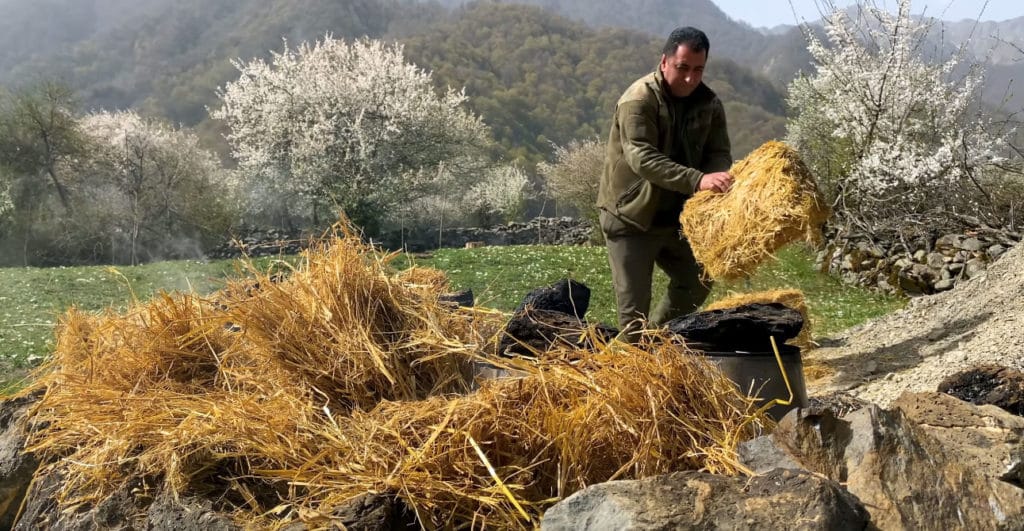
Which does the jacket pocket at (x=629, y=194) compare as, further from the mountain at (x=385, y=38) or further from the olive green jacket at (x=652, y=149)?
the mountain at (x=385, y=38)

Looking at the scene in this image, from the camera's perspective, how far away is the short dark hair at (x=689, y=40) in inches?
165

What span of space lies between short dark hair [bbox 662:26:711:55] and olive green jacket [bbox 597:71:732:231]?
8.3 inches

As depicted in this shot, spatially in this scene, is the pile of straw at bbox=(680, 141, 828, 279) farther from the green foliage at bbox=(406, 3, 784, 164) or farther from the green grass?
the green foliage at bbox=(406, 3, 784, 164)

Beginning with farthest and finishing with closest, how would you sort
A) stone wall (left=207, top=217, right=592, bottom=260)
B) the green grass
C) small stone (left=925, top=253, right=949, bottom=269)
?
1. stone wall (left=207, top=217, right=592, bottom=260)
2. small stone (left=925, top=253, right=949, bottom=269)
3. the green grass

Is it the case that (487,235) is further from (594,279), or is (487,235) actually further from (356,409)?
(356,409)

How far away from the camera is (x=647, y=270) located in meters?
4.62

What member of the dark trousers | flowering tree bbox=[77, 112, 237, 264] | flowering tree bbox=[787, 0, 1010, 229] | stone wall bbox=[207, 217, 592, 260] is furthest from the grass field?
flowering tree bbox=[77, 112, 237, 264]

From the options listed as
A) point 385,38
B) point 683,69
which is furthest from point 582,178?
point 385,38

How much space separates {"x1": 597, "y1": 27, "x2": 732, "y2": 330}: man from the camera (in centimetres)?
425

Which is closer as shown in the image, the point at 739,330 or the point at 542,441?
the point at 542,441

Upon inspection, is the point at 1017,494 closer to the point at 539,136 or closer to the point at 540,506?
the point at 540,506

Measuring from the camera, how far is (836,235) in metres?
15.3

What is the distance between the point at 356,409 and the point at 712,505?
4.01 feet

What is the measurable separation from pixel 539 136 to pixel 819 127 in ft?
168
